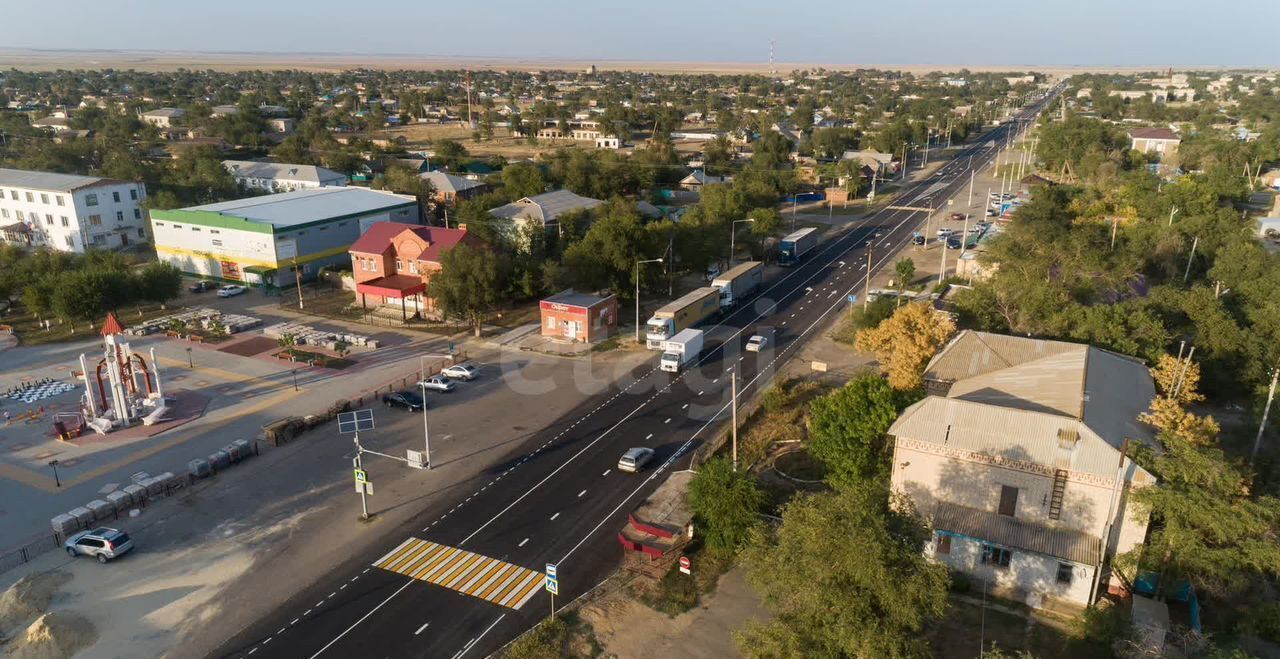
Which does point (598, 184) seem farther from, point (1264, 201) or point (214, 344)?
point (1264, 201)

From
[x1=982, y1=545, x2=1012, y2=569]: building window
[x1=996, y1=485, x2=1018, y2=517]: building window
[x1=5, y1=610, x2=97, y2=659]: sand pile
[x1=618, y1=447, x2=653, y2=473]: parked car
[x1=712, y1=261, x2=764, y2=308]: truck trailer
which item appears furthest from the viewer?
[x1=712, y1=261, x2=764, y2=308]: truck trailer

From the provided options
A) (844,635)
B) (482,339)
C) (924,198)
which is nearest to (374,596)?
(844,635)

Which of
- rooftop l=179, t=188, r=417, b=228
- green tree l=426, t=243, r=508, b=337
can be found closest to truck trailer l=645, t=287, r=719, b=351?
green tree l=426, t=243, r=508, b=337

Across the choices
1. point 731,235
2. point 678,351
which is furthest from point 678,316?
point 731,235

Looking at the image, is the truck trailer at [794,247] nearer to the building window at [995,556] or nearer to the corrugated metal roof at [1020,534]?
the corrugated metal roof at [1020,534]

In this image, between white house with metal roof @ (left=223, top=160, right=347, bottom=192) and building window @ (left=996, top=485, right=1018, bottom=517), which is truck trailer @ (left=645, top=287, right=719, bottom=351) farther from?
white house with metal roof @ (left=223, top=160, right=347, bottom=192)

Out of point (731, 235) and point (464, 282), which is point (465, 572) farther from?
point (731, 235)
